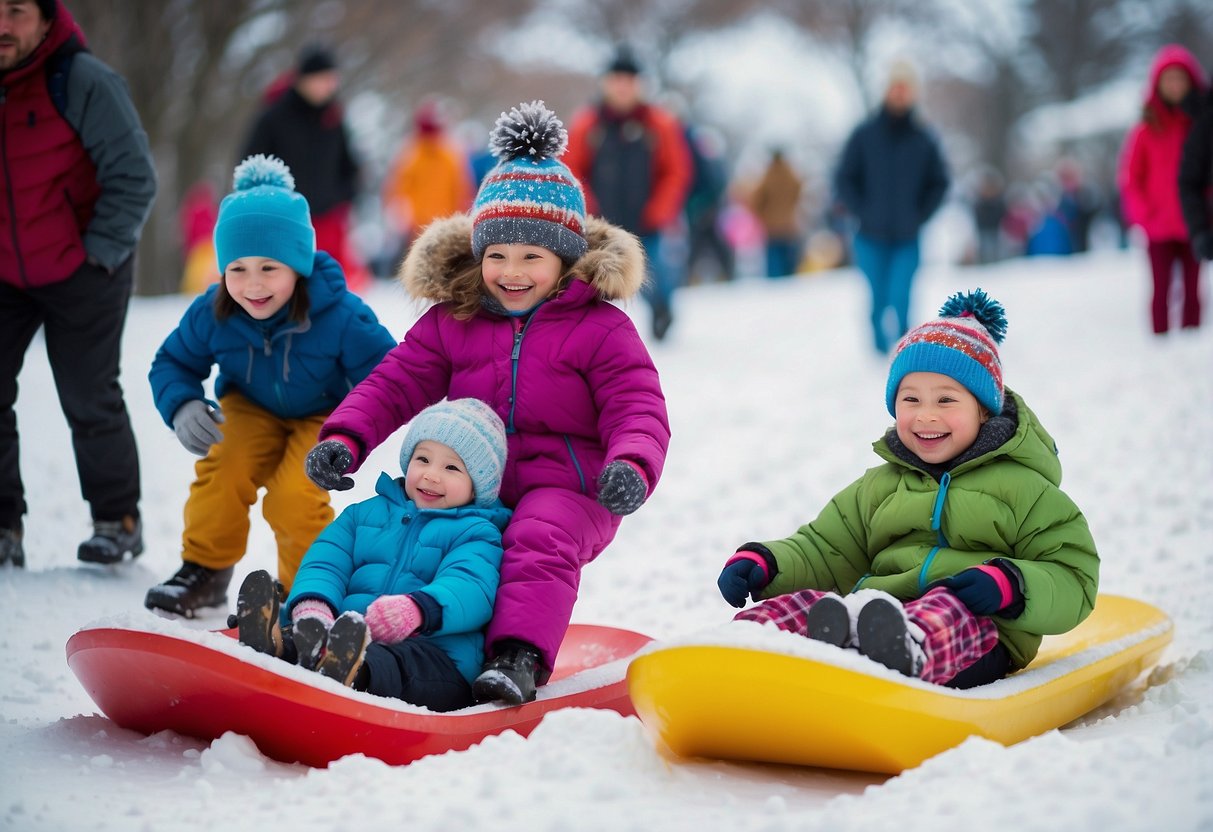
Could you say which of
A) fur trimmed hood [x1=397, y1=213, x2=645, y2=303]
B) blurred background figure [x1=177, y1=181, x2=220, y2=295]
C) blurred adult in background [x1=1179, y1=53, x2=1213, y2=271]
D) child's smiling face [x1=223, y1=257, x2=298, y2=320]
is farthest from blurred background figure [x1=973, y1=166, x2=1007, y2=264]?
child's smiling face [x1=223, y1=257, x2=298, y2=320]

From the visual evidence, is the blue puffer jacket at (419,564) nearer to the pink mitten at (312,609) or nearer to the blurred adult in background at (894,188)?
the pink mitten at (312,609)

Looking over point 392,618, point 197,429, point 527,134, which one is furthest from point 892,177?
point 392,618

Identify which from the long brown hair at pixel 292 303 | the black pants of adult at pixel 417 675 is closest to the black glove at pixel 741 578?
the black pants of adult at pixel 417 675

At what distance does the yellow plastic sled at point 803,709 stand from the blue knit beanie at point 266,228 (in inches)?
72.3

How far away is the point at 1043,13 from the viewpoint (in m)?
29.6

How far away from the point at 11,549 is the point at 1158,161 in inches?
293

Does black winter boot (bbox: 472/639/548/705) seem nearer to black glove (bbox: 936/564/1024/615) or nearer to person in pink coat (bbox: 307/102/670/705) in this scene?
person in pink coat (bbox: 307/102/670/705)

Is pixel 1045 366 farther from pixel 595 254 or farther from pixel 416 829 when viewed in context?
pixel 416 829

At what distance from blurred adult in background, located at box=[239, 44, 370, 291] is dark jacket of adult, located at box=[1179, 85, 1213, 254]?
17.2 ft

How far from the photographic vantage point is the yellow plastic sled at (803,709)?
252 cm

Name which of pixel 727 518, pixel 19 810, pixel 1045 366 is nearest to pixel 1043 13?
pixel 1045 366

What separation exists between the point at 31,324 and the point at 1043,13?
2890cm

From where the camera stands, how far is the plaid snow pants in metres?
2.77

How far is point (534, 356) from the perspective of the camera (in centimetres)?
354
